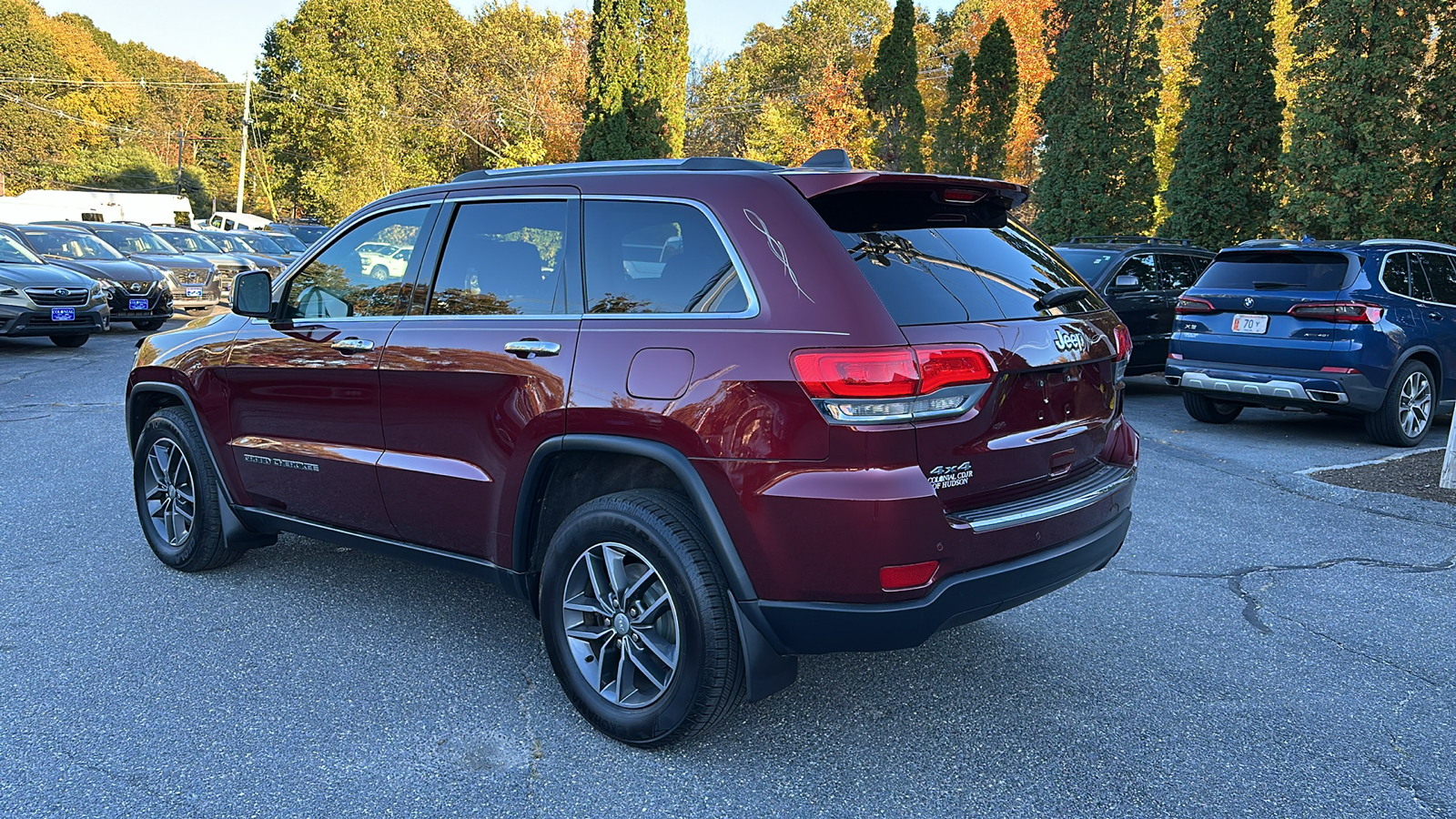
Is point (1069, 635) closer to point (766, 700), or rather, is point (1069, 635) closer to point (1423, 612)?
point (766, 700)

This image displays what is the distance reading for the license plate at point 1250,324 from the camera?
874 cm

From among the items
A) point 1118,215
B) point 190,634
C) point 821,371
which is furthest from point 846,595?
point 1118,215

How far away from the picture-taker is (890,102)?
102ft

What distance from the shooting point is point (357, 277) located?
14.0 ft

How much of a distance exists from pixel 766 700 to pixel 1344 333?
6.95 metres

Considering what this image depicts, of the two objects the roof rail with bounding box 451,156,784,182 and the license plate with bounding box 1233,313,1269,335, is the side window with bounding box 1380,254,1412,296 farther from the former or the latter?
the roof rail with bounding box 451,156,784,182

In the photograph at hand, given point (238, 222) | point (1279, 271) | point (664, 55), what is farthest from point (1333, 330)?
point (238, 222)

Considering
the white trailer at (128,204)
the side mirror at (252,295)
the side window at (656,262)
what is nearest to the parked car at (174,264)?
the side mirror at (252,295)

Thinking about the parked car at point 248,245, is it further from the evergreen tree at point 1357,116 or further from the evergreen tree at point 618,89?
the evergreen tree at point 1357,116

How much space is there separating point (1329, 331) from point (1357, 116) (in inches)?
255

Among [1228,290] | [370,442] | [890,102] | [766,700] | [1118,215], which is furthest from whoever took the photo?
[890,102]

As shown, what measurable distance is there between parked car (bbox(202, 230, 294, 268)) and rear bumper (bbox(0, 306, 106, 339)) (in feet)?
23.3

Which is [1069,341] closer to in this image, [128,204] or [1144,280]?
[1144,280]

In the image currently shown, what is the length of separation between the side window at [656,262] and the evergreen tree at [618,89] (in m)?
22.5
